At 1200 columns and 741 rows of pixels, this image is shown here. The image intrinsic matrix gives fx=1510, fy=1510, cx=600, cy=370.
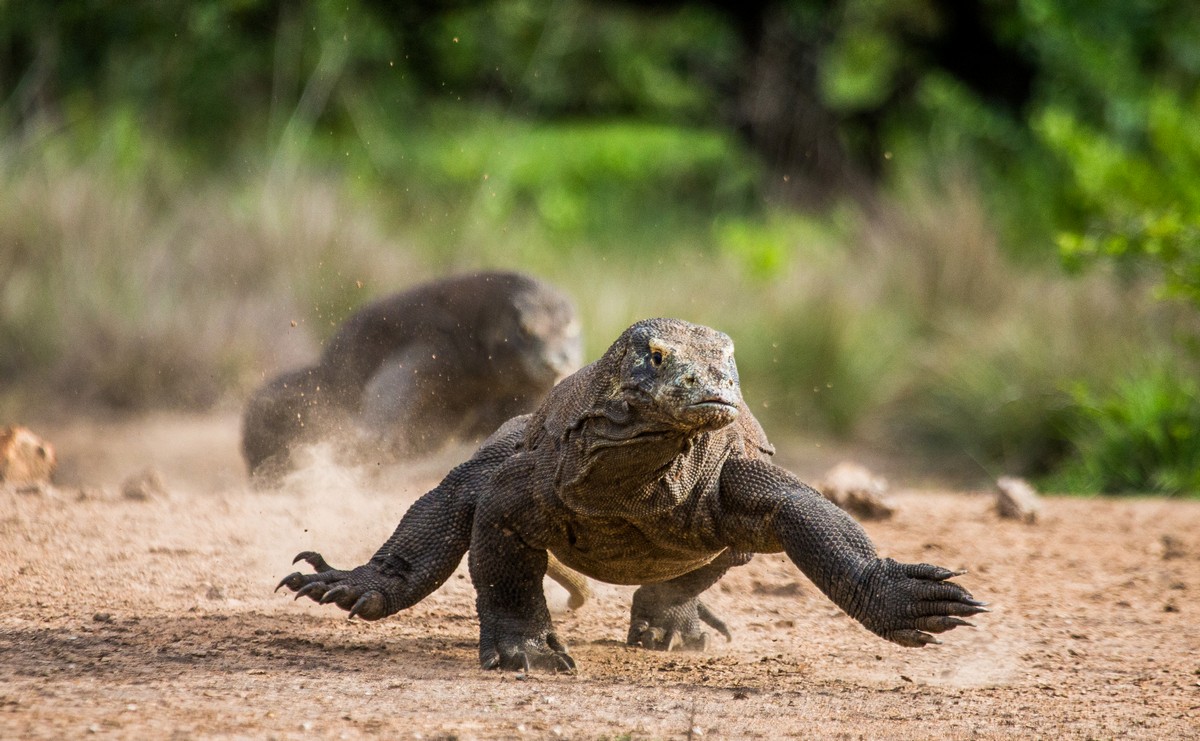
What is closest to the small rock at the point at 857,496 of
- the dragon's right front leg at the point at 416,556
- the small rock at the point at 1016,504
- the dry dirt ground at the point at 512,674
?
the dry dirt ground at the point at 512,674

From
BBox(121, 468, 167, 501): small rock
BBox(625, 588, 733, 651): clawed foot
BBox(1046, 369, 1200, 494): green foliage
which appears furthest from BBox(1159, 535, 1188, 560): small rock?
BBox(121, 468, 167, 501): small rock

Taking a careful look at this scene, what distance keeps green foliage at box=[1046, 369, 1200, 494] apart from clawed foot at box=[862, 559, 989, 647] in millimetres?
6100

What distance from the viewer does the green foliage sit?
382 inches

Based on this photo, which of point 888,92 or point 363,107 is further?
point 888,92

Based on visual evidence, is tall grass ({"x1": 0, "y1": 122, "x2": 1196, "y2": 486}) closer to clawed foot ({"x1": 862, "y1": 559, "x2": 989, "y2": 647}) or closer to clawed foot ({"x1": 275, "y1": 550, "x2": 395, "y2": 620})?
clawed foot ({"x1": 275, "y1": 550, "x2": 395, "y2": 620})

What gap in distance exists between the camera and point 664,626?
5090 mm

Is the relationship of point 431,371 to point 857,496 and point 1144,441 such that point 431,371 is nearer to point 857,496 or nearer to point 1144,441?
point 857,496

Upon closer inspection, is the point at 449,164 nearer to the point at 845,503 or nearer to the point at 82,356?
the point at 82,356

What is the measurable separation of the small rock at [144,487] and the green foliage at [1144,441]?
605cm

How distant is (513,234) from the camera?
14055mm

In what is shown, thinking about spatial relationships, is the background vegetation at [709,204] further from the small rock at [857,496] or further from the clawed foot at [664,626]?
the clawed foot at [664,626]

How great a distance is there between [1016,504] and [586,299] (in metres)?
5.04

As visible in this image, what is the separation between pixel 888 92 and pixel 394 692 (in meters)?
18.4

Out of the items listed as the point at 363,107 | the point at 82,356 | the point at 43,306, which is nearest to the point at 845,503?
the point at 82,356
